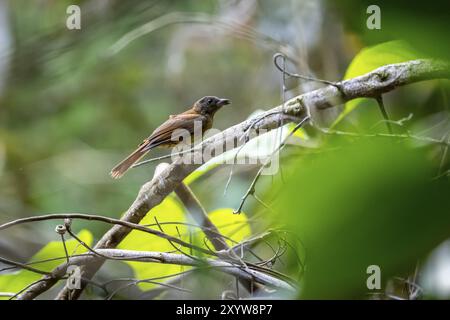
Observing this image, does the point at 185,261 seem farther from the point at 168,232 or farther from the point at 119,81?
the point at 119,81

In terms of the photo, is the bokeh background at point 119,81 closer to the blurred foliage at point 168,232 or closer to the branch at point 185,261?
the blurred foliage at point 168,232

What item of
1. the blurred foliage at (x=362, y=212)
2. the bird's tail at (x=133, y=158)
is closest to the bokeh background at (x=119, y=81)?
the bird's tail at (x=133, y=158)

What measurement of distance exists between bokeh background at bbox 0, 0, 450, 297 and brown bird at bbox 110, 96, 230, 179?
3.3 inches

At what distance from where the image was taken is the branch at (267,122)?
2.73 ft

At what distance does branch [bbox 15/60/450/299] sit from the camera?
0.83 meters

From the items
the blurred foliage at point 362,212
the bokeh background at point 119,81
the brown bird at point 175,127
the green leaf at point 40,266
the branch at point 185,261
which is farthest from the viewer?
the bokeh background at point 119,81

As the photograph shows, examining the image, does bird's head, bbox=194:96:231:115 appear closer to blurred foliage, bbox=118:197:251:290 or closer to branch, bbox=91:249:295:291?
blurred foliage, bbox=118:197:251:290

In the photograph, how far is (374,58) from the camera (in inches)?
41.1

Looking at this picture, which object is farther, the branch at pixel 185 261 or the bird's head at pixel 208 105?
the bird's head at pixel 208 105

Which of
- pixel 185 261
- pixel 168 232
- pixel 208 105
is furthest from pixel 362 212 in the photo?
pixel 208 105

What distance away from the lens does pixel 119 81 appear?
1947mm

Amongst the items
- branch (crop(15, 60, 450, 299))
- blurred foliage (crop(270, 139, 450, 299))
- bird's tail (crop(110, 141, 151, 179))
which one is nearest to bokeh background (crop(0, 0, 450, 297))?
bird's tail (crop(110, 141, 151, 179))

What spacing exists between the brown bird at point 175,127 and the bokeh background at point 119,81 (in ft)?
0.27

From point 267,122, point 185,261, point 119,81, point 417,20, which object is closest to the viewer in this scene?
point 417,20
